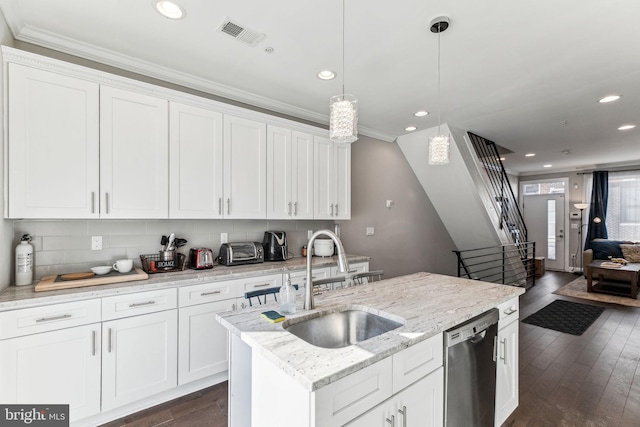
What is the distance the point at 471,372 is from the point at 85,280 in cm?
255

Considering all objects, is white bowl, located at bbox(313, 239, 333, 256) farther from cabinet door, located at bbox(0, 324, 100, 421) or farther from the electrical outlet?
cabinet door, located at bbox(0, 324, 100, 421)

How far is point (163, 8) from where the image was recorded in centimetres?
189

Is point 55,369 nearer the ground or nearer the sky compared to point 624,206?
nearer the ground

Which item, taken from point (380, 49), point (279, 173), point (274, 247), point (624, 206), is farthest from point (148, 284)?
point (624, 206)

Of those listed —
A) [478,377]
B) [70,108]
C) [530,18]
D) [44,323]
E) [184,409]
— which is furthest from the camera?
[184,409]

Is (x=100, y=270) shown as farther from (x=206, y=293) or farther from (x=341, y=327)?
(x=341, y=327)

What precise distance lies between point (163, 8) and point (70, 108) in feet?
3.21

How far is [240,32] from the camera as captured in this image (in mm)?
2123

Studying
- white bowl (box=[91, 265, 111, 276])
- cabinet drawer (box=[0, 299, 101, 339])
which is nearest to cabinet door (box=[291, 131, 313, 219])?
white bowl (box=[91, 265, 111, 276])

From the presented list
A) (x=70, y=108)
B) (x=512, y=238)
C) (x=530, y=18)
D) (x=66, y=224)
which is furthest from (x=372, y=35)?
(x=512, y=238)

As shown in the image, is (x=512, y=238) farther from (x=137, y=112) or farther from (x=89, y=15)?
(x=89, y=15)

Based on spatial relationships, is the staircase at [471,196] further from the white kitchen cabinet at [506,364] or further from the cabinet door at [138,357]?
the cabinet door at [138,357]

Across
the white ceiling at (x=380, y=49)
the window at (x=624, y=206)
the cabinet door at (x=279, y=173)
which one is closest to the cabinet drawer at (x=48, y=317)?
the cabinet door at (x=279, y=173)

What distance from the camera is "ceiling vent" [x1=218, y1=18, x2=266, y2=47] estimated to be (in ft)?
6.69
